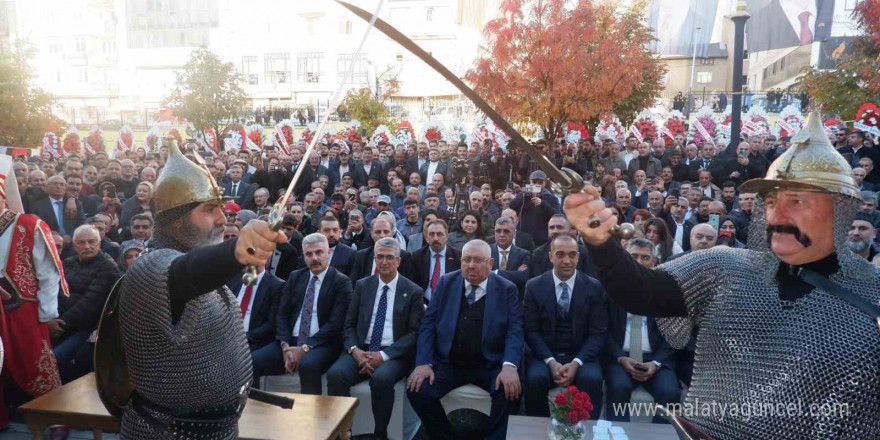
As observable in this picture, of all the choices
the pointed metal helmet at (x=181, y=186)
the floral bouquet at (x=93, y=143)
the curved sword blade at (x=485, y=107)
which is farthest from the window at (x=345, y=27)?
the curved sword blade at (x=485, y=107)

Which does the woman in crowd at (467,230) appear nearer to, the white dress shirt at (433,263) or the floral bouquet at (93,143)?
the white dress shirt at (433,263)

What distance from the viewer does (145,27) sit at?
41.1m

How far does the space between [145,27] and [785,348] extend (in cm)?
4643

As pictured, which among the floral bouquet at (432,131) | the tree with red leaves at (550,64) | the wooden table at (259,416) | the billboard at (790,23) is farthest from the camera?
the floral bouquet at (432,131)

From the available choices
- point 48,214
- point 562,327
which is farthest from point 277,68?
point 562,327

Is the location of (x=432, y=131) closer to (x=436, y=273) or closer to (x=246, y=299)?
(x=436, y=273)

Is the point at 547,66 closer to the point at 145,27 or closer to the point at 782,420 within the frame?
the point at 782,420

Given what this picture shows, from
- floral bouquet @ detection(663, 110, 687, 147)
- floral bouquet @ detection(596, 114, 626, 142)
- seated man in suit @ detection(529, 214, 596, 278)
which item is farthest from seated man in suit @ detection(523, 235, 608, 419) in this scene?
floral bouquet @ detection(663, 110, 687, 147)

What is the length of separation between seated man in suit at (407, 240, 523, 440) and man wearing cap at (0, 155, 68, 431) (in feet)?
10.1

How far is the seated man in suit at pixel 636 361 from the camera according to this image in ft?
16.0

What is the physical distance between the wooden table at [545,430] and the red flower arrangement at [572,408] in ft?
0.83

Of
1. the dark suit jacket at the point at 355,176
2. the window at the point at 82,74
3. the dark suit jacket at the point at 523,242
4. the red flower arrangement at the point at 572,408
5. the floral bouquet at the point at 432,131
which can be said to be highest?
the window at the point at 82,74

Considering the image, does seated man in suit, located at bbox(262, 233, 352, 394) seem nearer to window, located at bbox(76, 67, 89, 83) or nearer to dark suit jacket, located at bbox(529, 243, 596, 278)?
dark suit jacket, located at bbox(529, 243, 596, 278)

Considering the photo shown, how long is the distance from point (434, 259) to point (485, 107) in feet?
16.2
